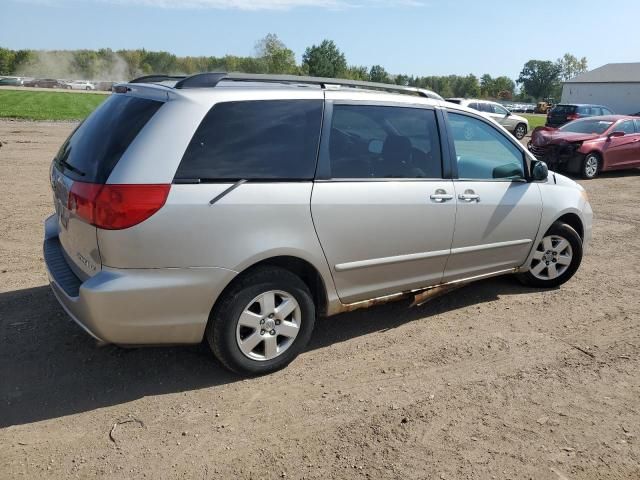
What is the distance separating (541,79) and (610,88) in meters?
70.0

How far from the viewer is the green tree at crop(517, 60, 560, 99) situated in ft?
429

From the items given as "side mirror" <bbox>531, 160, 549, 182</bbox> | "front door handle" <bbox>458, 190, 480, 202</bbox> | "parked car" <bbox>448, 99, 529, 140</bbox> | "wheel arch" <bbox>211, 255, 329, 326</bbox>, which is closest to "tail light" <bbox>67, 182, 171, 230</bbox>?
"wheel arch" <bbox>211, 255, 329, 326</bbox>

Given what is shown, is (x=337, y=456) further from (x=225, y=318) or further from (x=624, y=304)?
(x=624, y=304)

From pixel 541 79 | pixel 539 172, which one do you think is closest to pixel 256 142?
pixel 539 172

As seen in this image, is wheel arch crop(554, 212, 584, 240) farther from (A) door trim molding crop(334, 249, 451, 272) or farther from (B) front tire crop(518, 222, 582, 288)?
(A) door trim molding crop(334, 249, 451, 272)

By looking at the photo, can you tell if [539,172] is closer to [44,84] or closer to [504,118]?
[504,118]

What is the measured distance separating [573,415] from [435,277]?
1458mm

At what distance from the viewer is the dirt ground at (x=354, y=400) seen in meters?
2.80

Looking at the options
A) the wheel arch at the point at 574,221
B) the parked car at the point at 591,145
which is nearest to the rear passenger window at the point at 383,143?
the wheel arch at the point at 574,221

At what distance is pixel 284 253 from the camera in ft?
11.1

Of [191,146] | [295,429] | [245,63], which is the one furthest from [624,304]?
[245,63]

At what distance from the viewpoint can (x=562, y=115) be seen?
25891 mm

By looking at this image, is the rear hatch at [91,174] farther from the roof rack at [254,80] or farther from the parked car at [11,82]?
the parked car at [11,82]

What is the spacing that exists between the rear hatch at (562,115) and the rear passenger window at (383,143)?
23.9 meters
